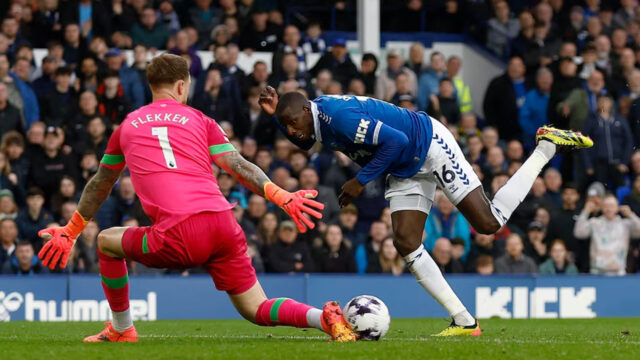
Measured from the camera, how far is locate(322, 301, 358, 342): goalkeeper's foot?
Answer: 25.0 feet

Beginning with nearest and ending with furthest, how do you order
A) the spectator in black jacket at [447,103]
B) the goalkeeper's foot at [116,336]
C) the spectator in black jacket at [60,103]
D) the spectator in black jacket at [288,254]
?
the goalkeeper's foot at [116,336] < the spectator in black jacket at [288,254] < the spectator in black jacket at [60,103] < the spectator in black jacket at [447,103]

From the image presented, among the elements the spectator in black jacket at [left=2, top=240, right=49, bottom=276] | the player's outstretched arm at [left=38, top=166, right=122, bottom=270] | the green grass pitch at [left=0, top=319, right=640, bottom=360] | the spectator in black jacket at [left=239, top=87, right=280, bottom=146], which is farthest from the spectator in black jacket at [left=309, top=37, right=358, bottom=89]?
the player's outstretched arm at [left=38, top=166, right=122, bottom=270]

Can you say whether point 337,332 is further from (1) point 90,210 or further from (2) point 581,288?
(2) point 581,288

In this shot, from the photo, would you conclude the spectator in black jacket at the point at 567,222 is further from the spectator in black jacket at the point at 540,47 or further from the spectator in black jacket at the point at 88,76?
the spectator in black jacket at the point at 88,76

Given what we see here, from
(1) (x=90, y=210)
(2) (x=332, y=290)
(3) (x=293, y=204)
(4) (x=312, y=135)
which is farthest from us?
(2) (x=332, y=290)

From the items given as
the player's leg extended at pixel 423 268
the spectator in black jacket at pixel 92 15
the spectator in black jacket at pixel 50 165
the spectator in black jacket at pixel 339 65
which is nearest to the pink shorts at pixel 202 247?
the player's leg extended at pixel 423 268

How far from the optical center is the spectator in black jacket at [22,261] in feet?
48.3

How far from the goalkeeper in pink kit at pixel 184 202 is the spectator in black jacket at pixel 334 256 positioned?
7.84m

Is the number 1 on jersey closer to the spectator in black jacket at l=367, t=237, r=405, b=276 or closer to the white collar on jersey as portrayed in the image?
the white collar on jersey

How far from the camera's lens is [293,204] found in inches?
288

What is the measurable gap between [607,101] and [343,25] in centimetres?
610

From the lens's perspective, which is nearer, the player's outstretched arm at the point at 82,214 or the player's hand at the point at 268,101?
the player's outstretched arm at the point at 82,214

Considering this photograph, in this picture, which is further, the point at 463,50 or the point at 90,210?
the point at 463,50

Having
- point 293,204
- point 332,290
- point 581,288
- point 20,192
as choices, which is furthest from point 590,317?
point 293,204
